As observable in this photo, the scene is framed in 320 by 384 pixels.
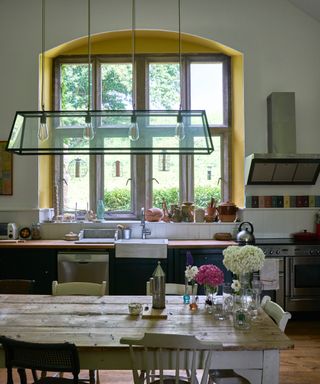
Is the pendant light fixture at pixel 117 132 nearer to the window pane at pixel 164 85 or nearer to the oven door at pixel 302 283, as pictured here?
the oven door at pixel 302 283

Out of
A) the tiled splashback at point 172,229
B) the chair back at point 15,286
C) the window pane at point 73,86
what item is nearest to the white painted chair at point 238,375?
the chair back at point 15,286

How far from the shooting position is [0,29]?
5324mm

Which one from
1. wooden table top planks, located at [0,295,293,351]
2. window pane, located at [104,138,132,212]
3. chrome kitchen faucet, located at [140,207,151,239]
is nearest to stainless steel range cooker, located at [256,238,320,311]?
chrome kitchen faucet, located at [140,207,151,239]

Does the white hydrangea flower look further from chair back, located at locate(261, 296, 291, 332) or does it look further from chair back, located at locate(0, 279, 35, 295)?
chair back, located at locate(0, 279, 35, 295)

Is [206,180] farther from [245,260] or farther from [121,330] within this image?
[121,330]

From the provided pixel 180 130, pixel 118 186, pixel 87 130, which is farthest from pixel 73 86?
pixel 180 130

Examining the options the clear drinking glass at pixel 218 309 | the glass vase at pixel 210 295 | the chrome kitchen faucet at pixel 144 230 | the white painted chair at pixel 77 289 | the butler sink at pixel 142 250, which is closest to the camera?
the clear drinking glass at pixel 218 309

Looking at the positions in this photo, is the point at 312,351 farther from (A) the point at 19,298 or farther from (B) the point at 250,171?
(A) the point at 19,298

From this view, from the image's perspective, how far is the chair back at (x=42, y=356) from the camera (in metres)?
1.79

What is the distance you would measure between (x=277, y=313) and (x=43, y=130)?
6.48 ft

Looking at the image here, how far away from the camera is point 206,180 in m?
5.65

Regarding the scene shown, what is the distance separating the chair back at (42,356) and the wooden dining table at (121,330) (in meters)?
0.09

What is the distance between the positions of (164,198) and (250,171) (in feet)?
4.14

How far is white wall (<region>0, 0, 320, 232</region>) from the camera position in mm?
5281
